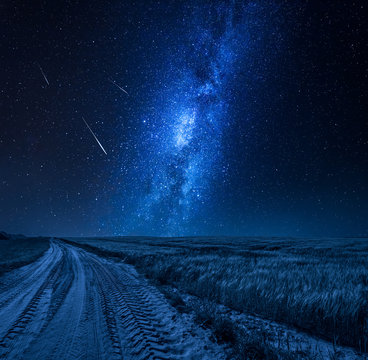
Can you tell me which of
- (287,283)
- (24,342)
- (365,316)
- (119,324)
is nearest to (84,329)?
(119,324)

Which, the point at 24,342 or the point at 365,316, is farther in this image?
the point at 365,316

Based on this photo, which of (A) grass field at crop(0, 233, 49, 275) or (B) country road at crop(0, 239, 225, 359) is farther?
(A) grass field at crop(0, 233, 49, 275)

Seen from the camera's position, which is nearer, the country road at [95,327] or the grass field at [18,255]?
the country road at [95,327]

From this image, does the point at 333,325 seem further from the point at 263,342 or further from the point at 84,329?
the point at 84,329

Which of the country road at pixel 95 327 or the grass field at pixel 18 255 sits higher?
the grass field at pixel 18 255

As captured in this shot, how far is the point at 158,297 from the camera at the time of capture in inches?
213

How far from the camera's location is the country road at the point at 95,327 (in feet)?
8.89

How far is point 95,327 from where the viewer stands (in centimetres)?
338

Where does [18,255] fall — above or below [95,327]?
above

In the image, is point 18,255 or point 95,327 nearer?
point 95,327

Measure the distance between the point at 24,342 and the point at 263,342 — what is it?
3465 mm

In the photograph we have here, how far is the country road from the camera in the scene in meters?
2.71

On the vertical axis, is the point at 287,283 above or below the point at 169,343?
above

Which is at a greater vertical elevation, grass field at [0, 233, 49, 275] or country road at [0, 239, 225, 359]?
grass field at [0, 233, 49, 275]
